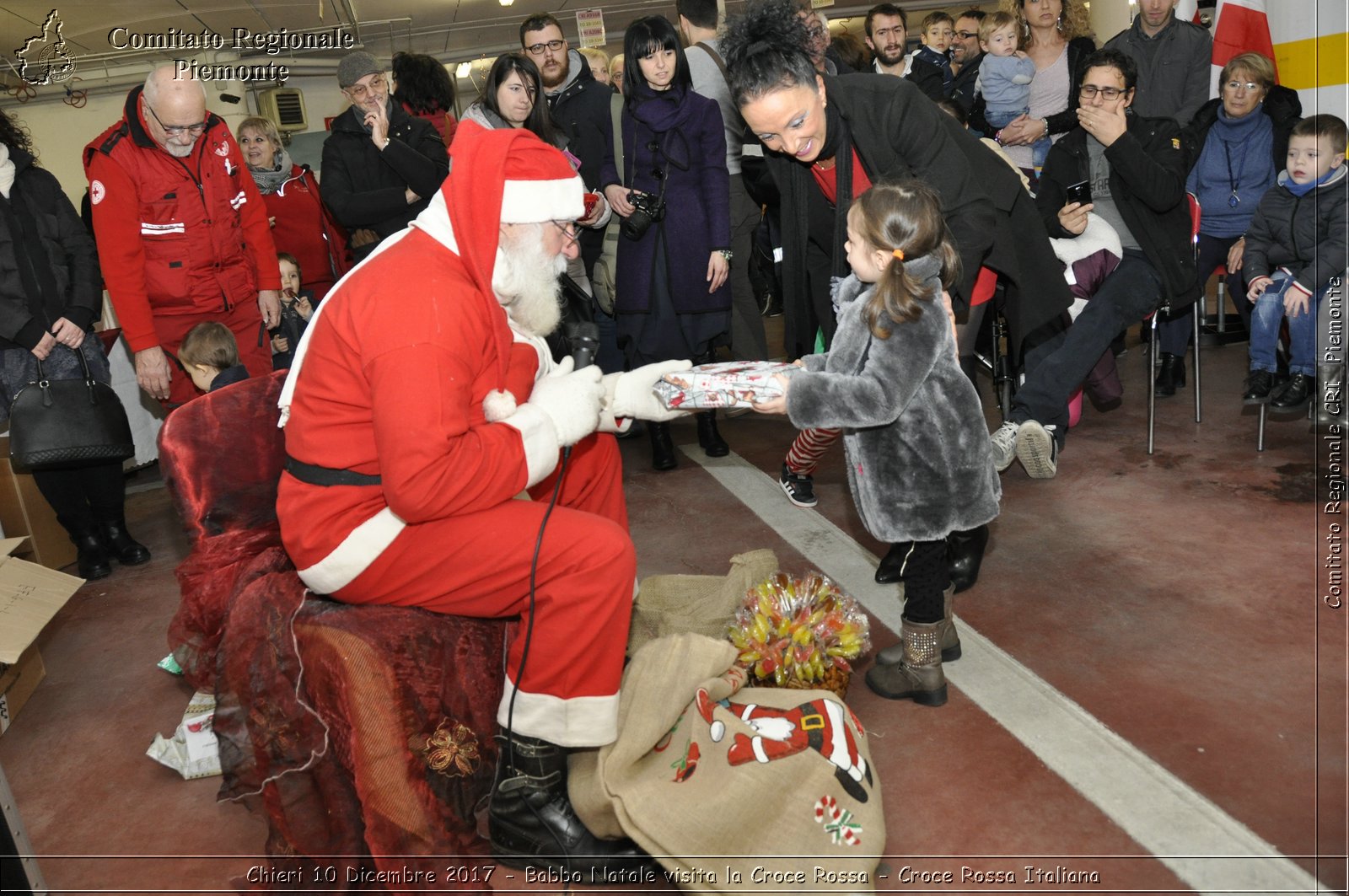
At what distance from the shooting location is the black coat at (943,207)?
9.98ft

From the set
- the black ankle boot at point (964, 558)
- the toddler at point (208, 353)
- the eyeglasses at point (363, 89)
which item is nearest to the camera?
the black ankle boot at point (964, 558)

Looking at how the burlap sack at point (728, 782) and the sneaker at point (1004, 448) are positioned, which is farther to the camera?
the sneaker at point (1004, 448)

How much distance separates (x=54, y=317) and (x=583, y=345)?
2787mm

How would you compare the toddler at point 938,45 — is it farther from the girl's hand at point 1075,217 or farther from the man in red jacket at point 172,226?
the man in red jacket at point 172,226

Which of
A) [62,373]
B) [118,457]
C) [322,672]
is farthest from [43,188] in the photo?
[322,672]

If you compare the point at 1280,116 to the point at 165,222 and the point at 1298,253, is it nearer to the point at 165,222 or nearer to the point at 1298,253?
the point at 1298,253

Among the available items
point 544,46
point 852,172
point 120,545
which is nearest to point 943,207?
point 852,172

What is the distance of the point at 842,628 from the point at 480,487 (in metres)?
1.11

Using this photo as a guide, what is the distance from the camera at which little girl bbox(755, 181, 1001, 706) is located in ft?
8.16

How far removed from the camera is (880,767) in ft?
8.14

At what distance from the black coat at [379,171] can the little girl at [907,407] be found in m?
2.63

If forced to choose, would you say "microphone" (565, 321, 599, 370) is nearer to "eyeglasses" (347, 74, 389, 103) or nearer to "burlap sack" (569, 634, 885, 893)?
"burlap sack" (569, 634, 885, 893)

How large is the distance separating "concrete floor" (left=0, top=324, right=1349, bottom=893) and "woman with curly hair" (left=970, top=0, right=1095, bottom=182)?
6.92ft

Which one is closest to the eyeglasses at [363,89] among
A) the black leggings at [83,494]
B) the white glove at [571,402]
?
the black leggings at [83,494]
